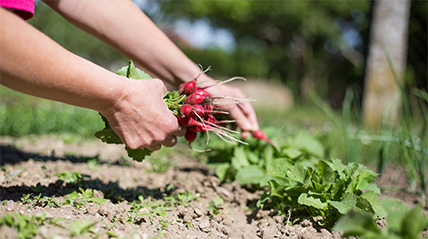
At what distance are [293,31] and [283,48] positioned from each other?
20.6 inches

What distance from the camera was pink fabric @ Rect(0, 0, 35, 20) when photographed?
4.72 feet

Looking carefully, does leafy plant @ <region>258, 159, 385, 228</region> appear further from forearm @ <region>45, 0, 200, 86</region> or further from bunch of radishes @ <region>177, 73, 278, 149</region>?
forearm @ <region>45, 0, 200, 86</region>

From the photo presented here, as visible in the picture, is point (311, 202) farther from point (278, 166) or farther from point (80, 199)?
point (80, 199)

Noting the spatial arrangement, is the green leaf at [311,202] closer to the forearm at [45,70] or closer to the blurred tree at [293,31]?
the forearm at [45,70]

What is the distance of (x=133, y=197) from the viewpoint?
5.74 feet

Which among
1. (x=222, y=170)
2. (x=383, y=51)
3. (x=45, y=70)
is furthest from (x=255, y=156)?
(x=383, y=51)

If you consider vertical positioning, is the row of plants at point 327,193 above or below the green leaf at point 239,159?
above

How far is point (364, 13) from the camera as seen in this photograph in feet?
26.1

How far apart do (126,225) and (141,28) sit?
3.09 ft

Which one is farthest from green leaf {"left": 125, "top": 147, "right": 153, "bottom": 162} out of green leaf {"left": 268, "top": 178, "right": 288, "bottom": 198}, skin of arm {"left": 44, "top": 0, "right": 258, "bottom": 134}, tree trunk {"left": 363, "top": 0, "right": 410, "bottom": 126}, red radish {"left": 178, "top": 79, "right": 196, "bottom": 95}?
tree trunk {"left": 363, "top": 0, "right": 410, "bottom": 126}

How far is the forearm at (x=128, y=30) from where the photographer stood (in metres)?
1.71

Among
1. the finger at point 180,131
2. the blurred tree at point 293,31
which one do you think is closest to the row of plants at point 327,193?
the finger at point 180,131

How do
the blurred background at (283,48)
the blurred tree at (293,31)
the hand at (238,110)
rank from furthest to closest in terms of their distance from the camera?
the blurred tree at (293,31)
the blurred background at (283,48)
the hand at (238,110)

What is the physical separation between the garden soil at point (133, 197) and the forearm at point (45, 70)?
0.42m
